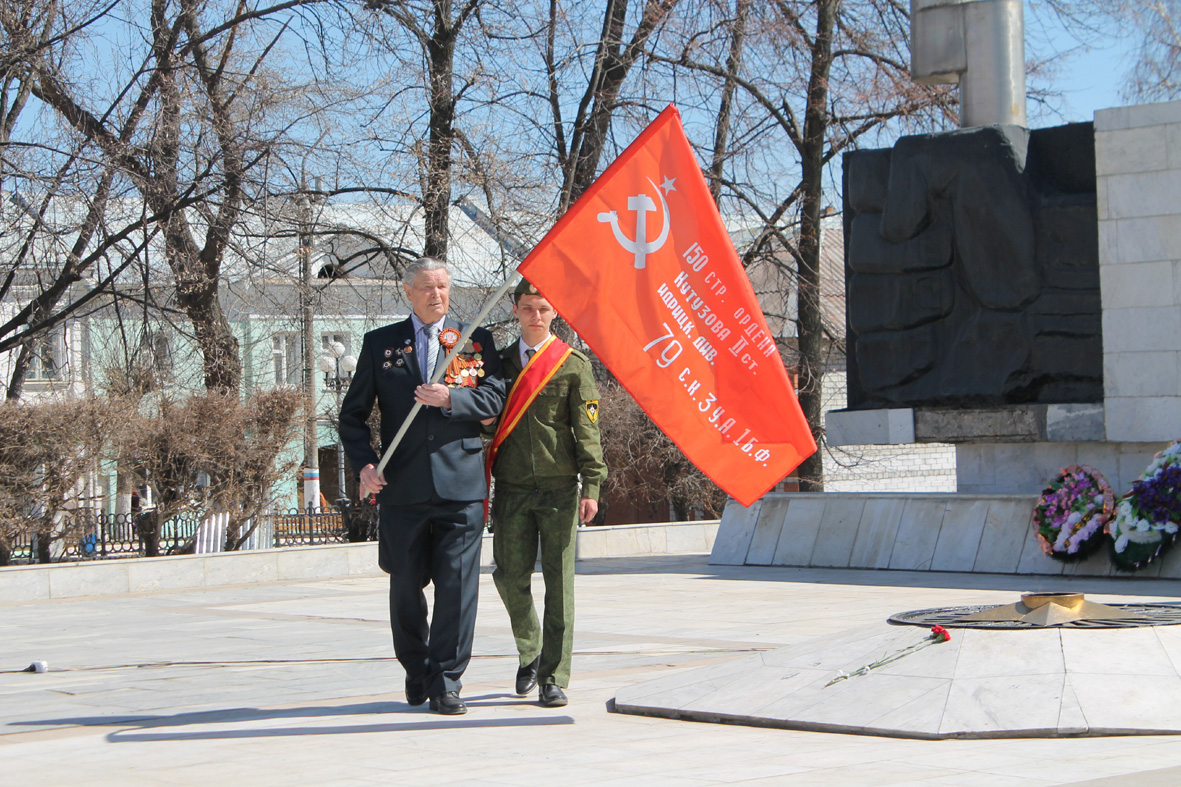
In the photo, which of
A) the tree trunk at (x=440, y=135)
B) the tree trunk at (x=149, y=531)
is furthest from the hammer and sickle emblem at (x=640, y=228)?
the tree trunk at (x=440, y=135)

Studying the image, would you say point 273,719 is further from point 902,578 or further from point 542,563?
point 902,578

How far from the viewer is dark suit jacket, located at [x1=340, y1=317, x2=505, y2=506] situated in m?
5.66

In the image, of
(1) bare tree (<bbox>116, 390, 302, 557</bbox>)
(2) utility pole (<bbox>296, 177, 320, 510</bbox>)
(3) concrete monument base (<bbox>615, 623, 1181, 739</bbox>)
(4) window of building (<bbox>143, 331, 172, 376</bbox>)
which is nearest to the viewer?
(3) concrete monument base (<bbox>615, 623, 1181, 739</bbox>)

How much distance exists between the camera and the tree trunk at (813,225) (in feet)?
66.9

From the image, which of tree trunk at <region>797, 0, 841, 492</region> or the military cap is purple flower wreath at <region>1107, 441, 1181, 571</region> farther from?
tree trunk at <region>797, 0, 841, 492</region>

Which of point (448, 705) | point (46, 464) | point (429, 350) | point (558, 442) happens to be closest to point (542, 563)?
point (558, 442)

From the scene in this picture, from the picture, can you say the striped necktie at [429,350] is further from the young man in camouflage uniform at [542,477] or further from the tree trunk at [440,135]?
the tree trunk at [440,135]

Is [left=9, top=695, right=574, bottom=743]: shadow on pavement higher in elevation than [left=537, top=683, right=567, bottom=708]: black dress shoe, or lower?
lower

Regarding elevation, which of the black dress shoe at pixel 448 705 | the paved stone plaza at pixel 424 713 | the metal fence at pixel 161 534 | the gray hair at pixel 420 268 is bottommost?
the paved stone plaza at pixel 424 713

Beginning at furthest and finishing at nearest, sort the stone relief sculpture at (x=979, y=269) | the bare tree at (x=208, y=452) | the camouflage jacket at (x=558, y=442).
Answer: the bare tree at (x=208, y=452)
the stone relief sculpture at (x=979, y=269)
the camouflage jacket at (x=558, y=442)

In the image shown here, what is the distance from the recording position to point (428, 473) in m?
5.65

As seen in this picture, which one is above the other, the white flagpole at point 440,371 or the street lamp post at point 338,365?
the street lamp post at point 338,365

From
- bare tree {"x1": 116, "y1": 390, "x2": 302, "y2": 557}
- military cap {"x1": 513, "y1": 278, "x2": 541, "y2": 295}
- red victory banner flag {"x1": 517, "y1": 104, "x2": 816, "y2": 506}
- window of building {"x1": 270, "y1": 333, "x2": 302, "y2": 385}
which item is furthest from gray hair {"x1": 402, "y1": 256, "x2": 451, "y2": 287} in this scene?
window of building {"x1": 270, "y1": 333, "x2": 302, "y2": 385}

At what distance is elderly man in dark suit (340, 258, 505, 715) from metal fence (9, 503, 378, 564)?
31.7ft
